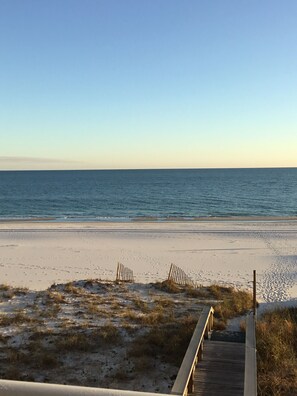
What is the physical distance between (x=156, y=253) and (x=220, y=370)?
1643 centimetres

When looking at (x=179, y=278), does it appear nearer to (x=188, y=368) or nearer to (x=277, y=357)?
(x=277, y=357)

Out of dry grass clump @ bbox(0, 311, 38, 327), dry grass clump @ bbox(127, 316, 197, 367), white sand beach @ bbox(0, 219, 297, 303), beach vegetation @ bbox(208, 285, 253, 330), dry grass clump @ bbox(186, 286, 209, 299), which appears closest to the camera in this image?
dry grass clump @ bbox(127, 316, 197, 367)

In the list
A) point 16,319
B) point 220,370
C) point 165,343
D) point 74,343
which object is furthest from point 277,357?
point 16,319

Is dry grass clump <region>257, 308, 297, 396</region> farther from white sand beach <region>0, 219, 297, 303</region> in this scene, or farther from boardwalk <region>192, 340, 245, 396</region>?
white sand beach <region>0, 219, 297, 303</region>

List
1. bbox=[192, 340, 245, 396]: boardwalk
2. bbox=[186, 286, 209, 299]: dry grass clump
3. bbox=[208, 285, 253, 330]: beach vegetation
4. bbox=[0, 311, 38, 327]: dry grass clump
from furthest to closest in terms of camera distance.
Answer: bbox=[186, 286, 209, 299]: dry grass clump → bbox=[208, 285, 253, 330]: beach vegetation → bbox=[0, 311, 38, 327]: dry grass clump → bbox=[192, 340, 245, 396]: boardwalk

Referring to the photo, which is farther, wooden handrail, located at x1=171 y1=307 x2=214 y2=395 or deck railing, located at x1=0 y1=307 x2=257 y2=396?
wooden handrail, located at x1=171 y1=307 x2=214 y2=395

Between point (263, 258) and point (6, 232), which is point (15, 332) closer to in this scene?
point (263, 258)

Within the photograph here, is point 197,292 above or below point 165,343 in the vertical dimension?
below

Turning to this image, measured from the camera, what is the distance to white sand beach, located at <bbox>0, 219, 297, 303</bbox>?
16.8m

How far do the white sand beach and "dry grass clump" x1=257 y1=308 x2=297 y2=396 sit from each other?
5.08m

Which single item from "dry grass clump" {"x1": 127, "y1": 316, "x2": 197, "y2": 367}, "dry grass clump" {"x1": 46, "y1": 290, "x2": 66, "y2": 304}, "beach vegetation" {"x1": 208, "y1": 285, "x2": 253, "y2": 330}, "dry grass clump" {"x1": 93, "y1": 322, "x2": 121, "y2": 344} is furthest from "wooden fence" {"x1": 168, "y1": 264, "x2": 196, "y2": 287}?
"dry grass clump" {"x1": 93, "y1": 322, "x2": 121, "y2": 344}

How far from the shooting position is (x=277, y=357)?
6867 millimetres

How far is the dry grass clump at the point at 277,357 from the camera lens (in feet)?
19.3

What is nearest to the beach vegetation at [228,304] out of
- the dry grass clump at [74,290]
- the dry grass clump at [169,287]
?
the dry grass clump at [169,287]
